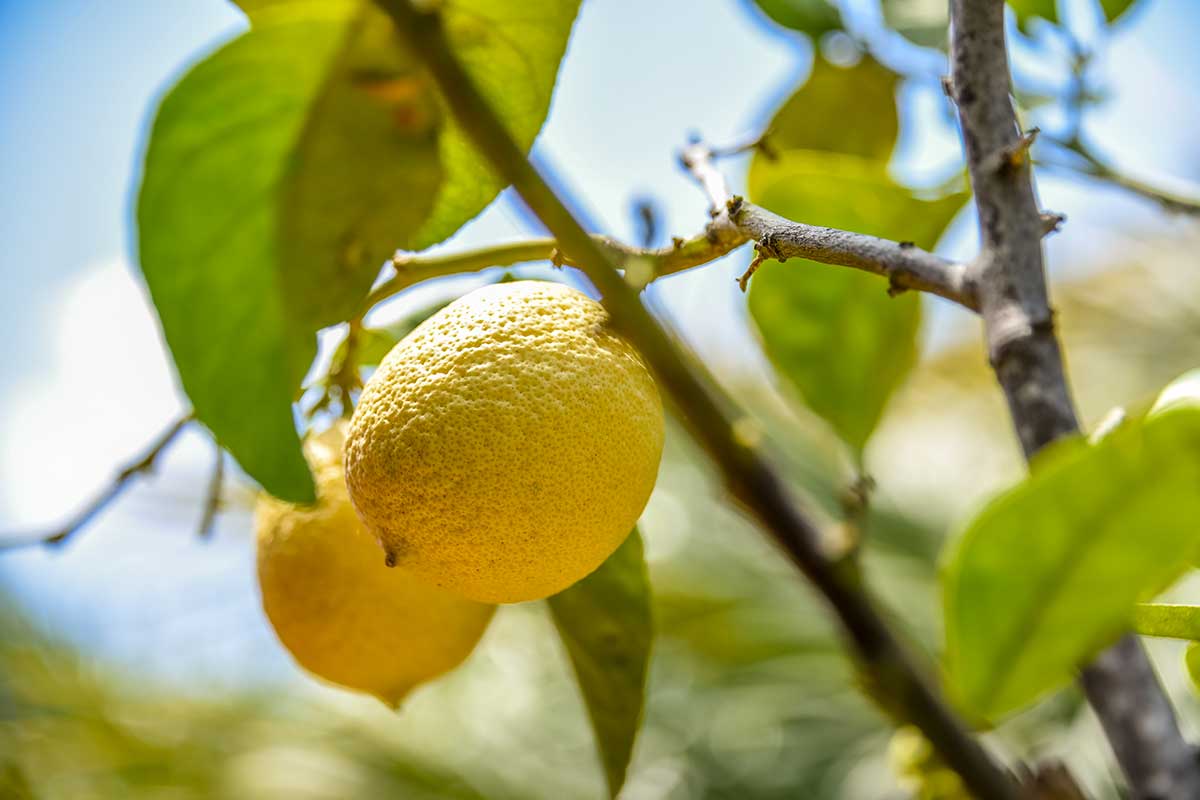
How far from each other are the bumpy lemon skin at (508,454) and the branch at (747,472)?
24 mm

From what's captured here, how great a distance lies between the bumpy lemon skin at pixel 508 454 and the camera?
1.45 feet

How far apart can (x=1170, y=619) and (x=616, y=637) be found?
266mm

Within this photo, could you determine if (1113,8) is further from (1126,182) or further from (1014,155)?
(1014,155)

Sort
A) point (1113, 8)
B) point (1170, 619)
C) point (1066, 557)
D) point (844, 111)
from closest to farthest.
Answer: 1. point (1066, 557)
2. point (1170, 619)
3. point (1113, 8)
4. point (844, 111)

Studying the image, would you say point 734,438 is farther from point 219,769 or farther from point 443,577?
point 219,769

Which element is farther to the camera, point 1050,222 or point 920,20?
point 920,20

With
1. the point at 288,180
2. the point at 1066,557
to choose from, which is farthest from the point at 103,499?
the point at 1066,557

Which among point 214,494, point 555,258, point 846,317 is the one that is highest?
point 555,258

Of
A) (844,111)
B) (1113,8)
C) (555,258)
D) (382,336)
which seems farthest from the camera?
(844,111)

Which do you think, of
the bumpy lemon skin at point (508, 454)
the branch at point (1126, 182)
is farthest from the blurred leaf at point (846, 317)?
the bumpy lemon skin at point (508, 454)

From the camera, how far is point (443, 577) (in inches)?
18.7

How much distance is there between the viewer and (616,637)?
0.57m

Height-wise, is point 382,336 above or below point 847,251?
below

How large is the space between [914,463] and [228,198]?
2.65 m
